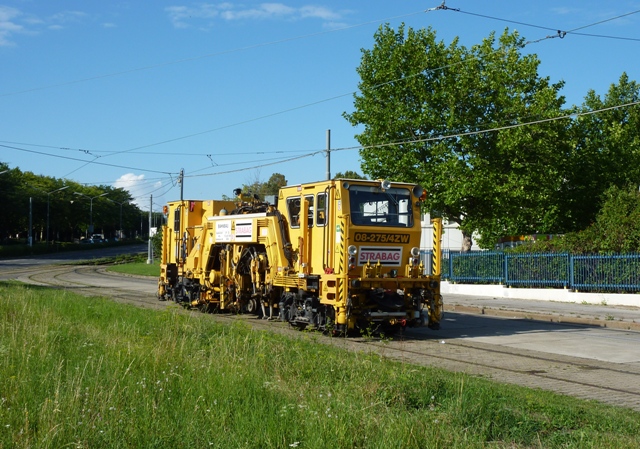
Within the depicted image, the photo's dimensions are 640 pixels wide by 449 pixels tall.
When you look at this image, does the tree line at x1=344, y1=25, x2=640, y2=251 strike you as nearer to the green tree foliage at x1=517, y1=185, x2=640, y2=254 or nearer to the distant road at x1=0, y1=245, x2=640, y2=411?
the green tree foliage at x1=517, y1=185, x2=640, y2=254

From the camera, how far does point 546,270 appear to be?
28656 mm

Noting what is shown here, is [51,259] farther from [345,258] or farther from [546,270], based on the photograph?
[345,258]

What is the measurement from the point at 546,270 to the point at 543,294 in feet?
3.24

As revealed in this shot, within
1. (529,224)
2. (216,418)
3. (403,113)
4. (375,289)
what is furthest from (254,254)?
(529,224)

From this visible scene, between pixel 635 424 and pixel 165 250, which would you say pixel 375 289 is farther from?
pixel 165 250

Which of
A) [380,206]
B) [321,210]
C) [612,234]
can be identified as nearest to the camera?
[321,210]

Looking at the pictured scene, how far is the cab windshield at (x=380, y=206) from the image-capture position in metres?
15.6

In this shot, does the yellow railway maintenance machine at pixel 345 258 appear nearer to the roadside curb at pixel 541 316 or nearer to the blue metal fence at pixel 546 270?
the roadside curb at pixel 541 316

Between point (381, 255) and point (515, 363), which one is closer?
point (515, 363)

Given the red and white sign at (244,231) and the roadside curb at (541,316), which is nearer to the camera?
the red and white sign at (244,231)

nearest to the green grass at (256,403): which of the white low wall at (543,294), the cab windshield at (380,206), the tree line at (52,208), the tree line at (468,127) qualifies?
the cab windshield at (380,206)

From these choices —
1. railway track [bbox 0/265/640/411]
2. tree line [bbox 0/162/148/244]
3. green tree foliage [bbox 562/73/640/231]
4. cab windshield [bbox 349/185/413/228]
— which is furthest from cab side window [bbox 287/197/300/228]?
tree line [bbox 0/162/148/244]

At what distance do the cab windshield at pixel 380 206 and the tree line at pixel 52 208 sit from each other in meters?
53.6

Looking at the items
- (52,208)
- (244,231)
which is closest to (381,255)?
(244,231)
